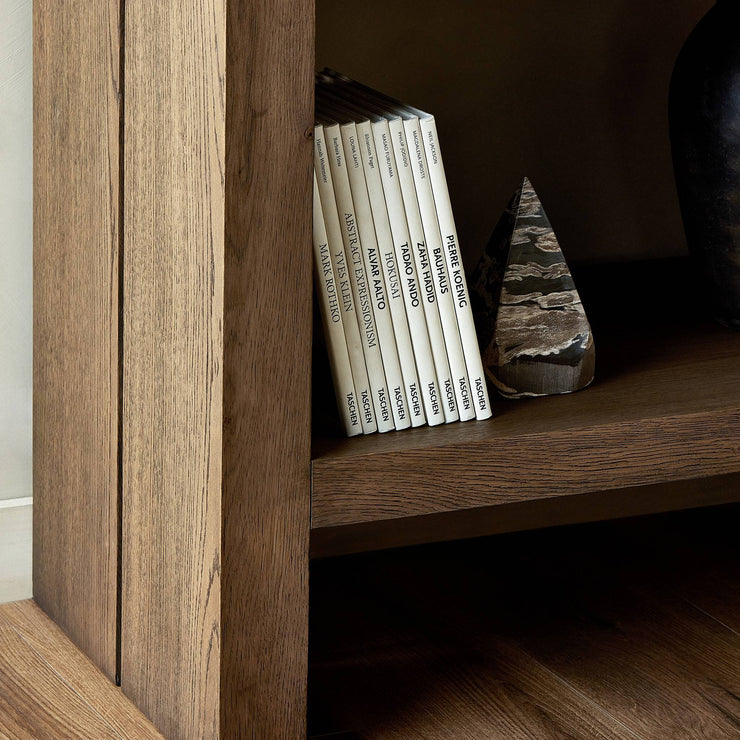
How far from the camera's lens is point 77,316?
96 centimetres

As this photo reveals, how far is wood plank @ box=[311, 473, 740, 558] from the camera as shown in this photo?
50.1 inches

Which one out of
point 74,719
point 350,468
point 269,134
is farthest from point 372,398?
point 74,719

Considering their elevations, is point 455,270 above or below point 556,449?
above

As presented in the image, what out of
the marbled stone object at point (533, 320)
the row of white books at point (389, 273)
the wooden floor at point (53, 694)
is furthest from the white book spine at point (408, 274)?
the wooden floor at point (53, 694)

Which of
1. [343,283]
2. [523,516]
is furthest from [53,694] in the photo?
[523,516]

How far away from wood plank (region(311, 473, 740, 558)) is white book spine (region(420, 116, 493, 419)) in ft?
1.31

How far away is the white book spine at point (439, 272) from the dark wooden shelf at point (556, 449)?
32 millimetres

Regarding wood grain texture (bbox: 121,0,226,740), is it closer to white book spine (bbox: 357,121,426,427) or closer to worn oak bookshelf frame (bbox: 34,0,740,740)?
worn oak bookshelf frame (bbox: 34,0,740,740)

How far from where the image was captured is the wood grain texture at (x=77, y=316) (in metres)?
0.89

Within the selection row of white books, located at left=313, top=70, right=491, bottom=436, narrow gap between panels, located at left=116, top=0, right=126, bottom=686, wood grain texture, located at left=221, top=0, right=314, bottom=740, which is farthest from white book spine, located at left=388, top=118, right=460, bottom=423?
narrow gap between panels, located at left=116, top=0, right=126, bottom=686

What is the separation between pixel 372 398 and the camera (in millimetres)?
847

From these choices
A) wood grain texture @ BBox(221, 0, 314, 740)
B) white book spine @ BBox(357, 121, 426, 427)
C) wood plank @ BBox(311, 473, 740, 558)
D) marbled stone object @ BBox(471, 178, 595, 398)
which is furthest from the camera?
wood plank @ BBox(311, 473, 740, 558)

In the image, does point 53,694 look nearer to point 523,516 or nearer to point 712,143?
point 523,516

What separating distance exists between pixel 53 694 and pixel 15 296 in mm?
394
